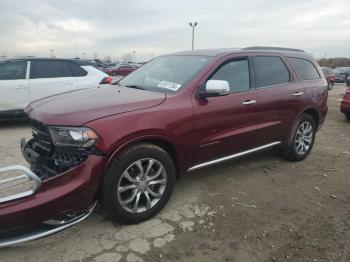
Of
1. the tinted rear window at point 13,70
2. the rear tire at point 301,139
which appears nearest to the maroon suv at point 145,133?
the rear tire at point 301,139

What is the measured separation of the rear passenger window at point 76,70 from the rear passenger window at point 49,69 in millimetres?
86

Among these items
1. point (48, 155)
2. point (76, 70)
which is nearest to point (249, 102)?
point (48, 155)

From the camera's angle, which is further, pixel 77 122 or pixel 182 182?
pixel 182 182

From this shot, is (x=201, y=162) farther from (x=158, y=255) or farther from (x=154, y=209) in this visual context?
(x=158, y=255)

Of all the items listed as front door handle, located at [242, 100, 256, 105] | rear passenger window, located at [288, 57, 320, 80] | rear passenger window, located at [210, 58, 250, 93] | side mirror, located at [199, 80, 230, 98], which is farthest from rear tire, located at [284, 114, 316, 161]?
side mirror, located at [199, 80, 230, 98]

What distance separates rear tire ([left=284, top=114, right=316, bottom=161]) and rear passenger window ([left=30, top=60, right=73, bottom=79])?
5.43 metres

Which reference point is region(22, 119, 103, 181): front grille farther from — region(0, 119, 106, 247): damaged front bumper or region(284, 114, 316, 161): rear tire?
region(284, 114, 316, 161): rear tire

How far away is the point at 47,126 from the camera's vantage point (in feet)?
10.2

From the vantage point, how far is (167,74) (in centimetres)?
424

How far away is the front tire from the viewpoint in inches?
123

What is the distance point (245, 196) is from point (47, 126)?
2421 millimetres

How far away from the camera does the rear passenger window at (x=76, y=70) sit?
27.2ft

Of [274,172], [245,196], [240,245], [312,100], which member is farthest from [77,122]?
[312,100]

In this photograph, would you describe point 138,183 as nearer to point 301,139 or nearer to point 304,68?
point 301,139
